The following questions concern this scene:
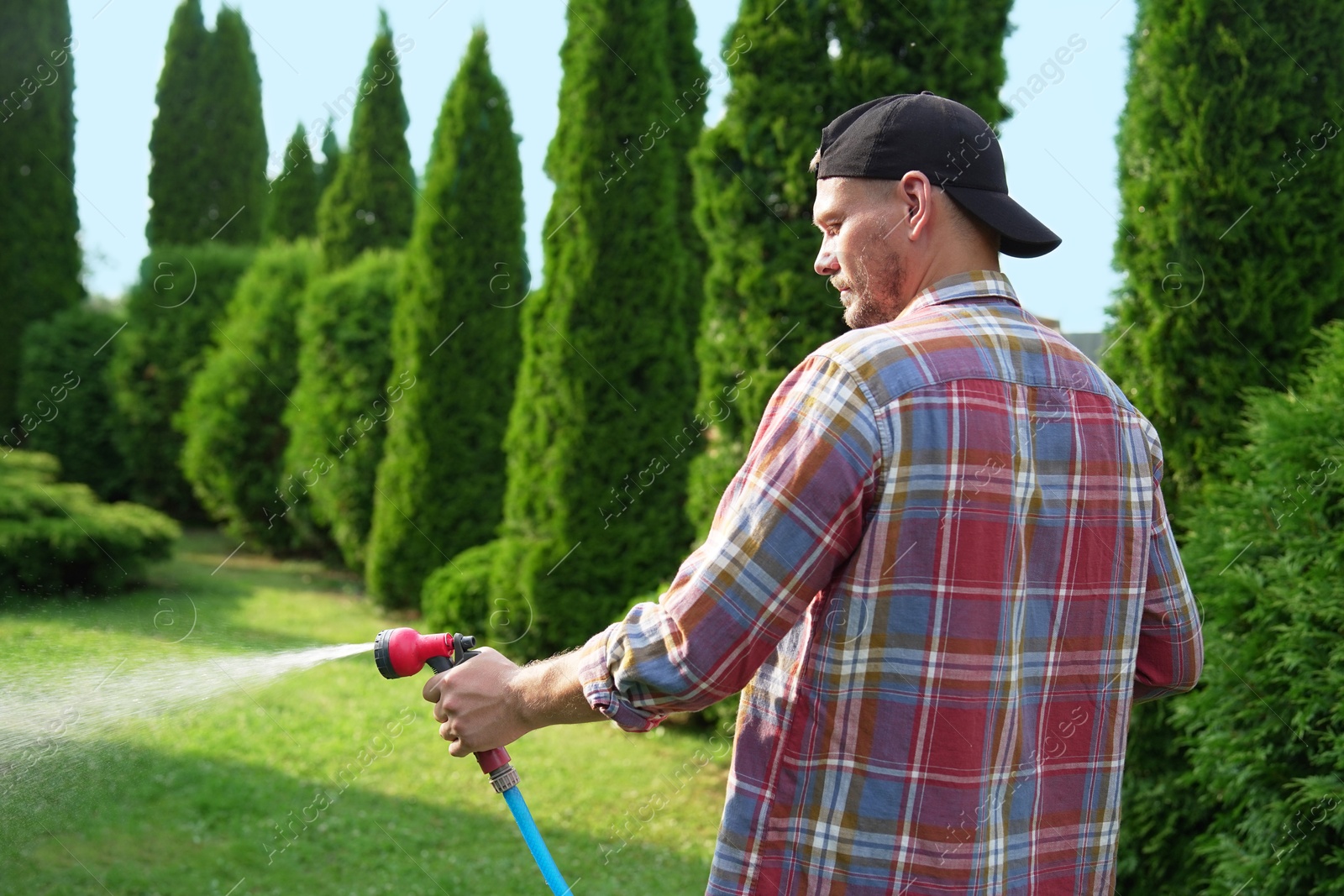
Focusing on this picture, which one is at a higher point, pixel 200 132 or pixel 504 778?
pixel 200 132

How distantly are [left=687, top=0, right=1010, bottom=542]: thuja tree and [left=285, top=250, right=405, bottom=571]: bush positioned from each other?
5764 mm

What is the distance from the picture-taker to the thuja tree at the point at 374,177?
52.8ft

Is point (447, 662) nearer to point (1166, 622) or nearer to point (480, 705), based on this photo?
point (480, 705)

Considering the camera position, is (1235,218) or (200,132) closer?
(1235,218)

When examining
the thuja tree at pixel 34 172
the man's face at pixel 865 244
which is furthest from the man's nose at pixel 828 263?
the thuja tree at pixel 34 172

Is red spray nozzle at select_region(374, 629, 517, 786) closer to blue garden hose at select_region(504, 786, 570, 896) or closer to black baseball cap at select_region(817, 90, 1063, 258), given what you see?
blue garden hose at select_region(504, 786, 570, 896)

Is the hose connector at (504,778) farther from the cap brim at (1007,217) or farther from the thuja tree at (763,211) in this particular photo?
the thuja tree at (763,211)

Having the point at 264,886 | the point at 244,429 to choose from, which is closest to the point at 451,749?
the point at 264,886

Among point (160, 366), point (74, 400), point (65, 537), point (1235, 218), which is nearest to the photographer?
point (1235, 218)

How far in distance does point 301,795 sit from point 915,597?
189 inches

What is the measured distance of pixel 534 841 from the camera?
215cm

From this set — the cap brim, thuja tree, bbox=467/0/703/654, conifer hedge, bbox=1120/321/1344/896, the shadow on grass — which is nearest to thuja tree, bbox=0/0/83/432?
thuja tree, bbox=467/0/703/654

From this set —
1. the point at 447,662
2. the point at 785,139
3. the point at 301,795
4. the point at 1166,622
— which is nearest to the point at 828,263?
the point at 1166,622

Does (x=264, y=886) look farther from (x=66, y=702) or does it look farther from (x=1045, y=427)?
(x=1045, y=427)
